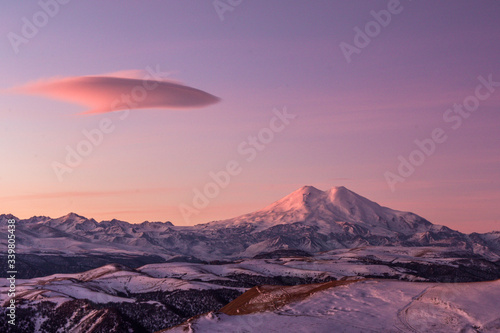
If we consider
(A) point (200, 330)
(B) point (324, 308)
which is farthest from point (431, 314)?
(A) point (200, 330)

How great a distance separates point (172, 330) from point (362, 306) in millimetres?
42088

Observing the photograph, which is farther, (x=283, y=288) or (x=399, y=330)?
(x=283, y=288)

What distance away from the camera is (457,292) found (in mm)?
132250

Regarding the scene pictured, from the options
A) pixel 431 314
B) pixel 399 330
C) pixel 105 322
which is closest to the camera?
pixel 399 330

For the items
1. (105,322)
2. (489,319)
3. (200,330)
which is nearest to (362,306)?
(489,319)

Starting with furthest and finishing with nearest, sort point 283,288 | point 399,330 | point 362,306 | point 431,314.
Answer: point 283,288 → point 362,306 → point 431,314 → point 399,330

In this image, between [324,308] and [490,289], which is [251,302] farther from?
[490,289]

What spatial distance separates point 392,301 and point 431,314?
42.8 ft

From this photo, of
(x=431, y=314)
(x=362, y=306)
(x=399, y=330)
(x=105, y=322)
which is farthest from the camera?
(x=105, y=322)

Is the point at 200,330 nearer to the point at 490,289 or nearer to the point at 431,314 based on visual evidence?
the point at 431,314

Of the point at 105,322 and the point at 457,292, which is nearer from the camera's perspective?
the point at 457,292

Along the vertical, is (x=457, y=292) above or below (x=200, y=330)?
below

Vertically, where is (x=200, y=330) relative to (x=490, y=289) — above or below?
above

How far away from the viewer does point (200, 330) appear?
118375 mm
